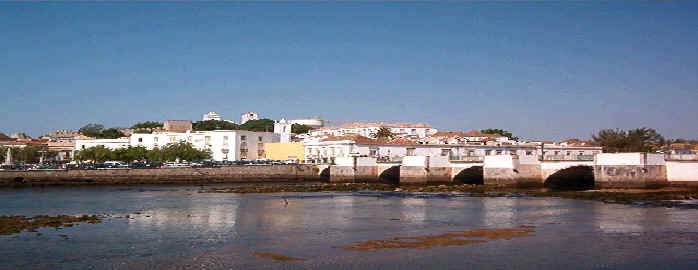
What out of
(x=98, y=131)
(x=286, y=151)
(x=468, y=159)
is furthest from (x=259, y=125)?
(x=468, y=159)

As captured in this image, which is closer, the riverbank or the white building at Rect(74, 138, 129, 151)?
the riverbank

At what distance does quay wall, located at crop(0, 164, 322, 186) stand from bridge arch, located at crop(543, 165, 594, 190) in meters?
27.5

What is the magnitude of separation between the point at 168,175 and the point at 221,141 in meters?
24.1

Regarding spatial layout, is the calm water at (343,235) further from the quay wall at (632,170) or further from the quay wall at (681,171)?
the quay wall at (681,171)

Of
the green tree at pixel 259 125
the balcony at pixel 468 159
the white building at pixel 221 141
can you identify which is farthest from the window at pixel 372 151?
the green tree at pixel 259 125

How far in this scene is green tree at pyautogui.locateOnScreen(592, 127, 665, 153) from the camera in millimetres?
76125

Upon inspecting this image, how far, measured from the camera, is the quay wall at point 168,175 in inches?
2400

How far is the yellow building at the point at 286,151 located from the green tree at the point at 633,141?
4013 cm

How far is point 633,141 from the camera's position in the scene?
252 ft

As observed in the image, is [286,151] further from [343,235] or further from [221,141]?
[343,235]

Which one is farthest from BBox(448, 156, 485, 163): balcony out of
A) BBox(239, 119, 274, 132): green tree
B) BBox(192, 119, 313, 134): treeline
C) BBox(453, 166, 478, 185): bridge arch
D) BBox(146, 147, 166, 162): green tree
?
BBox(239, 119, 274, 132): green tree

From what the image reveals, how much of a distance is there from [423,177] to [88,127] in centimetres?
13220

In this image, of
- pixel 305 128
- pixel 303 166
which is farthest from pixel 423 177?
pixel 305 128

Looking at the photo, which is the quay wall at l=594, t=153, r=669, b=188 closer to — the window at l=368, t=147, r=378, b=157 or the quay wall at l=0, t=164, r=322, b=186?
the quay wall at l=0, t=164, r=322, b=186
